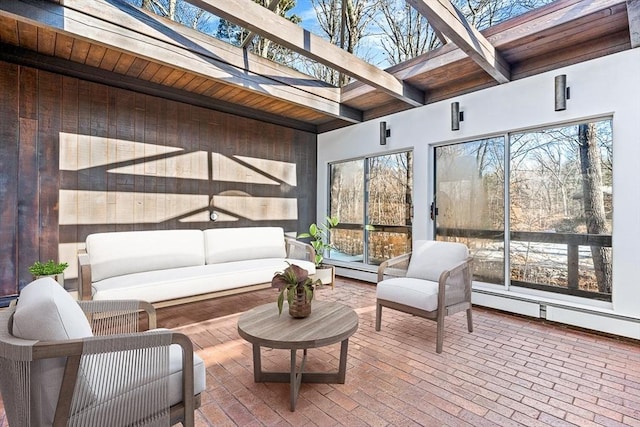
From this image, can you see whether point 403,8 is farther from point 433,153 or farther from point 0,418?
point 0,418

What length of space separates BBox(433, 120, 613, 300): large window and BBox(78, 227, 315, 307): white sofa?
219 cm

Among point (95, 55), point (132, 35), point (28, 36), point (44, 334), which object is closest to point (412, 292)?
point (44, 334)

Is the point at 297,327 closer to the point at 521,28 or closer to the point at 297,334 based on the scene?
the point at 297,334

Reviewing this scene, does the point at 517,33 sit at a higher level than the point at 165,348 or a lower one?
higher

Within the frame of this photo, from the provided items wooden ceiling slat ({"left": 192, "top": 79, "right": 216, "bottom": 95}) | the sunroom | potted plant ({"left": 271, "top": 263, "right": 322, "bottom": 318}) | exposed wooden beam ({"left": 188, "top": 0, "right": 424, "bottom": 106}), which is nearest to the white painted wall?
the sunroom

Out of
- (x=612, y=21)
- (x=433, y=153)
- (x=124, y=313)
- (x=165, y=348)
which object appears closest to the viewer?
(x=165, y=348)

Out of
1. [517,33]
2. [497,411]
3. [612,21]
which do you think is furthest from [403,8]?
[497,411]

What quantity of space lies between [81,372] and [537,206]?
4253mm

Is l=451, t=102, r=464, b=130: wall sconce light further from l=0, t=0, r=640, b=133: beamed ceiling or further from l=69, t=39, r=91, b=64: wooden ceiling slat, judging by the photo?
l=69, t=39, r=91, b=64: wooden ceiling slat

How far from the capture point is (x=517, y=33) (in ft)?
10.5

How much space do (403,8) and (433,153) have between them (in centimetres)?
213

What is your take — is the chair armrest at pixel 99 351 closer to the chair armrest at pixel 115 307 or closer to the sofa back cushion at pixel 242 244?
the chair armrest at pixel 115 307

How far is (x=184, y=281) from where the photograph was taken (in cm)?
322

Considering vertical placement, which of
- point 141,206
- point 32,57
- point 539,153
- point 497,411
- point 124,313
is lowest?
point 497,411
